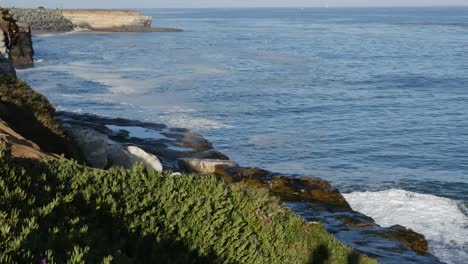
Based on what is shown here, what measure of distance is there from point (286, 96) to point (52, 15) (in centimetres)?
9447

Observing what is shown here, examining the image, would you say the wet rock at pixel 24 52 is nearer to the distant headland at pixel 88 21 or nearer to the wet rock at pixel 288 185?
the wet rock at pixel 288 185

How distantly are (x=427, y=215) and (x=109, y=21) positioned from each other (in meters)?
112

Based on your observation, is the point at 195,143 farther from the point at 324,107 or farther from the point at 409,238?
the point at 324,107

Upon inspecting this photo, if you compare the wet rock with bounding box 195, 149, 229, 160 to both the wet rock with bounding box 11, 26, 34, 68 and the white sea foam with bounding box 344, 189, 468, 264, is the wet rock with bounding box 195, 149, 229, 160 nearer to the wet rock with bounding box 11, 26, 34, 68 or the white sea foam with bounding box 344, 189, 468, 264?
the white sea foam with bounding box 344, 189, 468, 264

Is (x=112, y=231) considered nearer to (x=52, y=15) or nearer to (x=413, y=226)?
(x=413, y=226)

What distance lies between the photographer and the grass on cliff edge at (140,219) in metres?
5.74

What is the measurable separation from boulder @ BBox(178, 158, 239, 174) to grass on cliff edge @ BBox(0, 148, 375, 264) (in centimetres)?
1055

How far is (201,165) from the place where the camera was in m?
20.4

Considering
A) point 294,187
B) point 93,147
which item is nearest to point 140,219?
point 93,147

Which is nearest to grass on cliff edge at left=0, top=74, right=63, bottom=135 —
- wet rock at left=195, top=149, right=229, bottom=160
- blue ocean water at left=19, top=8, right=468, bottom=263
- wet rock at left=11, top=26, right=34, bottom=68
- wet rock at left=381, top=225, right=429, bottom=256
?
wet rock at left=195, top=149, right=229, bottom=160

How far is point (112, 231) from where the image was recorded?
697 centimetres

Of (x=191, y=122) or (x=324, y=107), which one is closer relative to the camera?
(x=191, y=122)

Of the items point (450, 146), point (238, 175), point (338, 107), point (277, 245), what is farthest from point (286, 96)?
point (277, 245)

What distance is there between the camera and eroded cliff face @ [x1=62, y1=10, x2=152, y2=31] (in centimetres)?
12288
